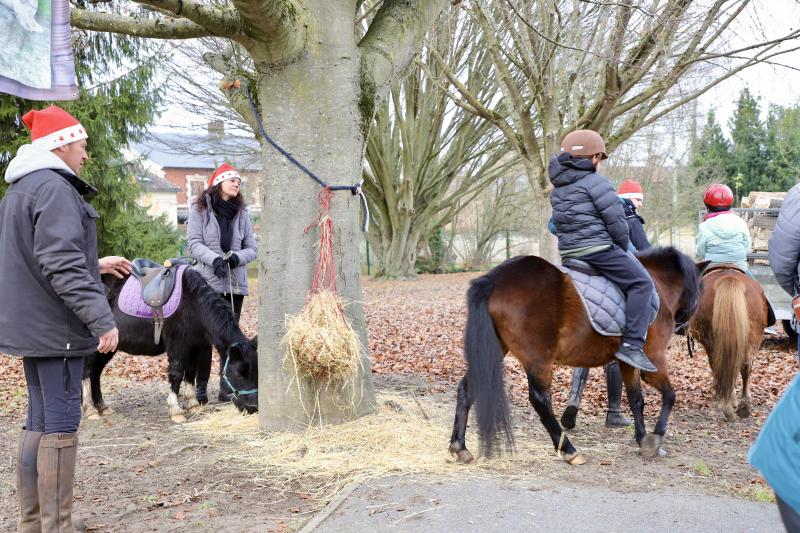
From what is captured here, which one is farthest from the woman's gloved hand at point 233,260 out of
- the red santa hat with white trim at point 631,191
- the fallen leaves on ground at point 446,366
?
the red santa hat with white trim at point 631,191

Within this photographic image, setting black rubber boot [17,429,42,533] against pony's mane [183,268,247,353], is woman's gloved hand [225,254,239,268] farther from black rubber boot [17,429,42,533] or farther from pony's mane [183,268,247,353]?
black rubber boot [17,429,42,533]

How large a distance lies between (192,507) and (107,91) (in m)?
15.7

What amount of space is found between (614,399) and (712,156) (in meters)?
26.2

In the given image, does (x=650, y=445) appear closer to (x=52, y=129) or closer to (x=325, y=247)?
(x=325, y=247)

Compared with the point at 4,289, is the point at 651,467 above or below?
below

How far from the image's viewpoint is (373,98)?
244 inches

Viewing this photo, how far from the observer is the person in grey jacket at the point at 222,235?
7121 mm

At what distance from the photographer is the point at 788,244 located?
4117 millimetres

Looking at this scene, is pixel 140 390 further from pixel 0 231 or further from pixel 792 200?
pixel 792 200

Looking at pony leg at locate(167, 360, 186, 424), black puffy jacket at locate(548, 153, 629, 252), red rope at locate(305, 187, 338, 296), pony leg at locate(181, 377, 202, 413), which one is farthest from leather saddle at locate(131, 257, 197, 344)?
black puffy jacket at locate(548, 153, 629, 252)

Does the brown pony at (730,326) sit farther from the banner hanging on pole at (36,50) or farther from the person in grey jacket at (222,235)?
the banner hanging on pole at (36,50)

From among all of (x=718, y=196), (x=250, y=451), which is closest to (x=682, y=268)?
(x=718, y=196)

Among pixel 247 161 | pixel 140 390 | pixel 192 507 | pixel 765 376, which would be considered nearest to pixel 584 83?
pixel 765 376

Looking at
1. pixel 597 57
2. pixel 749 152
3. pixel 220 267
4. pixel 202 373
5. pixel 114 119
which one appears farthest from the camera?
pixel 749 152
